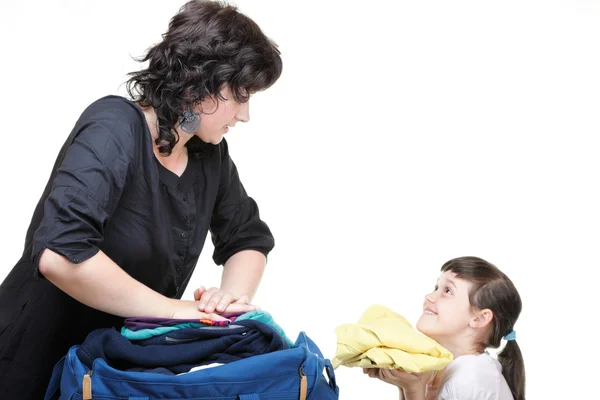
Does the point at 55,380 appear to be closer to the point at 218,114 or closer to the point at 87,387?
the point at 87,387

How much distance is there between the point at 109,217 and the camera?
159 centimetres

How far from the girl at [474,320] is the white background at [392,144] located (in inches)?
38.4

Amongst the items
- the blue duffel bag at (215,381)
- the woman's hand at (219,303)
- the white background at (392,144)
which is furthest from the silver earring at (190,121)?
the white background at (392,144)

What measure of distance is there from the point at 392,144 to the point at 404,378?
67.2 inches

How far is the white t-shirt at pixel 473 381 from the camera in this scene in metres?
2.01

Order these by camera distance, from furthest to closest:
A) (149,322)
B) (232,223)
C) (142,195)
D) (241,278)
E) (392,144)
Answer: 1. (392,144)
2. (232,223)
3. (241,278)
4. (142,195)
5. (149,322)

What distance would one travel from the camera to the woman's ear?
7.07ft

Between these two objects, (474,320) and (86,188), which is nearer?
(86,188)

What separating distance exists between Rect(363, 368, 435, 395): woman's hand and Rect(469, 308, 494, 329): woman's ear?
0.25 m

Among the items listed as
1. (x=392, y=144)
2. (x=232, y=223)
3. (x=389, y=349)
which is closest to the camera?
(x=389, y=349)

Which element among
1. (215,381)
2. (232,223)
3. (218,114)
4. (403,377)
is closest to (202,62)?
(218,114)

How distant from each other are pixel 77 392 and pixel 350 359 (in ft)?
2.15

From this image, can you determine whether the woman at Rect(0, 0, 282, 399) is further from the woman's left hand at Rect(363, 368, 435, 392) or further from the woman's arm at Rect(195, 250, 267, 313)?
the woman's left hand at Rect(363, 368, 435, 392)

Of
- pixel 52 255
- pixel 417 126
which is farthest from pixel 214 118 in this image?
pixel 417 126
